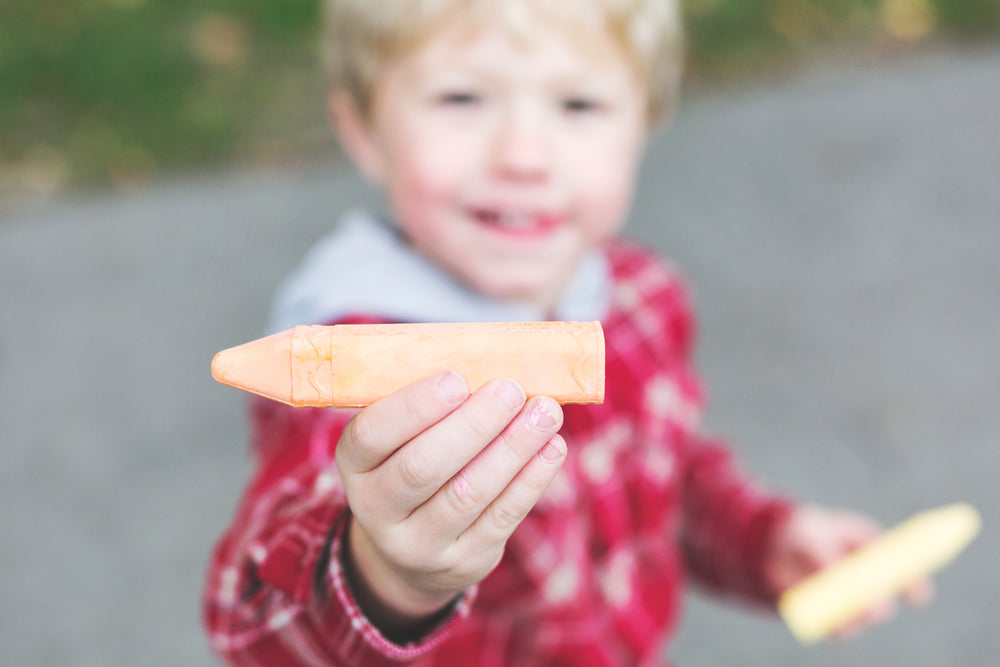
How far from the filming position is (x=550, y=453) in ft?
2.37

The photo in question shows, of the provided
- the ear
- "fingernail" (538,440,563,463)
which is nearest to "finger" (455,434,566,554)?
"fingernail" (538,440,563,463)

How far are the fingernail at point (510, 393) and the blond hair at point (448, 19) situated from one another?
651 millimetres

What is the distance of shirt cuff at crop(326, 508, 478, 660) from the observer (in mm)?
835

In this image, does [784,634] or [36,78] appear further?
[36,78]

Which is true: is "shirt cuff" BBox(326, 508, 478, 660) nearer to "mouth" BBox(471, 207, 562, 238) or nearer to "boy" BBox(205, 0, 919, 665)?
"boy" BBox(205, 0, 919, 665)

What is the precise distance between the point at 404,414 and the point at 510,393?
8 cm

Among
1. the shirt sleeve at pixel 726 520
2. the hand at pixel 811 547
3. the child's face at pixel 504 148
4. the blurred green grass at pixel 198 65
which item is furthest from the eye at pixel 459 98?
the blurred green grass at pixel 198 65

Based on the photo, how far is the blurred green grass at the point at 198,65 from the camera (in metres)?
2.92

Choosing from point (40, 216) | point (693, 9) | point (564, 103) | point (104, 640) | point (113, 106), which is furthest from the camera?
point (693, 9)

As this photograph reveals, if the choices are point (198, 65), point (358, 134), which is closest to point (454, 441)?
point (358, 134)

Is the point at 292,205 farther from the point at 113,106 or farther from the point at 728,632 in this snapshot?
the point at 728,632

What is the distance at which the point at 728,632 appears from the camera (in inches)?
86.1

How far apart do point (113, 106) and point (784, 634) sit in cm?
257

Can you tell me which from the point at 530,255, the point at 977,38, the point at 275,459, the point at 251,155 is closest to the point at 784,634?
the point at 530,255
